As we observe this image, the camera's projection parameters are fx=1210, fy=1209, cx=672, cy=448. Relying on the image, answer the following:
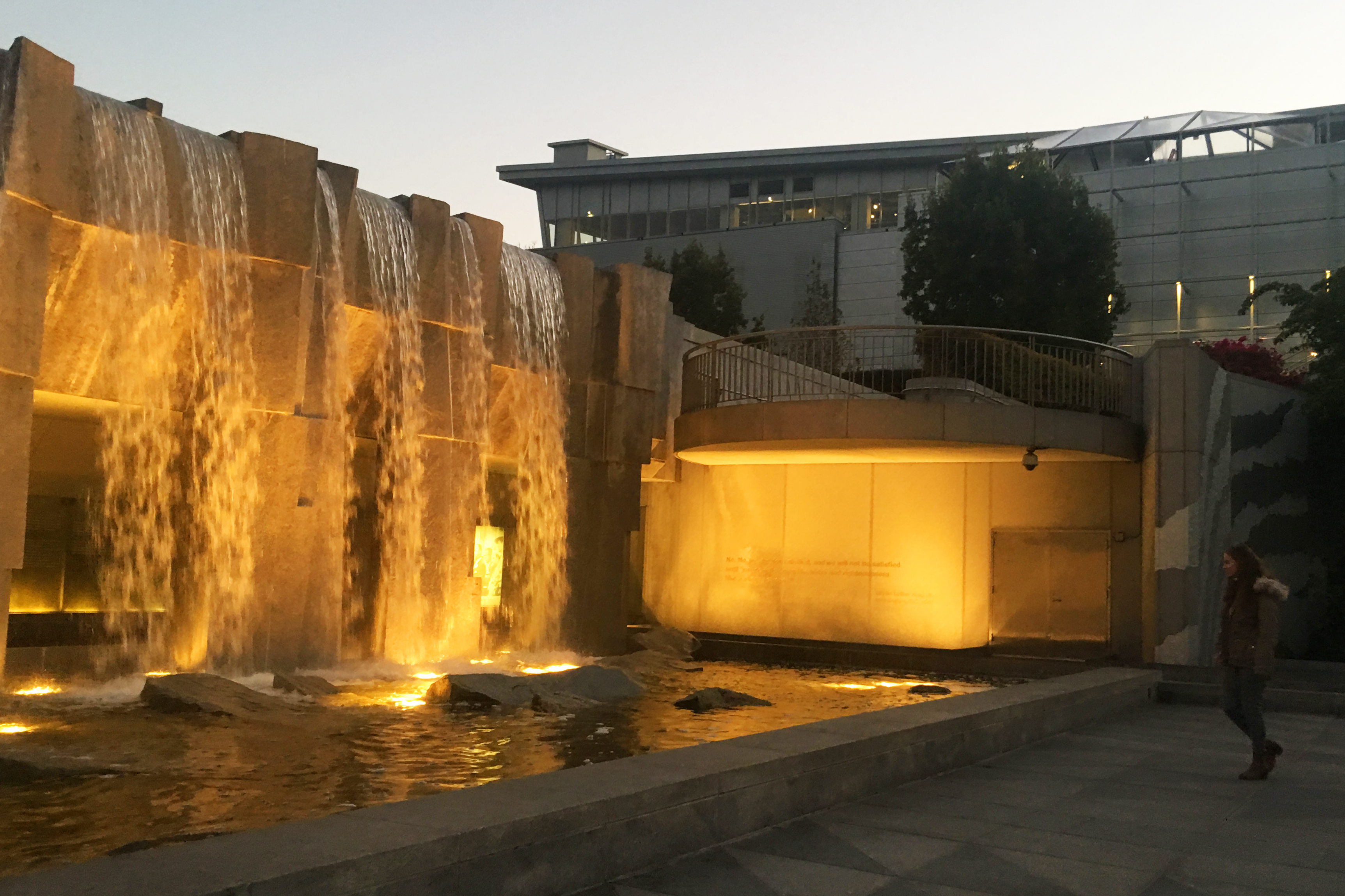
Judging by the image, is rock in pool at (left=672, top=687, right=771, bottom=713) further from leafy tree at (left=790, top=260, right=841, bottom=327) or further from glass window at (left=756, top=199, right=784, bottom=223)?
glass window at (left=756, top=199, right=784, bottom=223)

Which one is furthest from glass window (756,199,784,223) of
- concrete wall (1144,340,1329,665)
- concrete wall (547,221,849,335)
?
concrete wall (1144,340,1329,665)

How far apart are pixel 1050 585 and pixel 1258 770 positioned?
12.6 metres

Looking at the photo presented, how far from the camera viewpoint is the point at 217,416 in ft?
46.9

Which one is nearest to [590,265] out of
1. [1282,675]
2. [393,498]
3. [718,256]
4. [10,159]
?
[393,498]

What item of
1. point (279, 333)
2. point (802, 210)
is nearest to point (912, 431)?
point (279, 333)

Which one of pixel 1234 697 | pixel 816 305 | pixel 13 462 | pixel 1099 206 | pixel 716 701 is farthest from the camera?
pixel 816 305

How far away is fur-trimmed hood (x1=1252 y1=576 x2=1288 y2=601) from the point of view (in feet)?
29.4

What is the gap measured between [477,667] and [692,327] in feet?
29.8

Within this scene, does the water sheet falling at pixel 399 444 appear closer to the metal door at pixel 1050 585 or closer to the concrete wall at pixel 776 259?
the metal door at pixel 1050 585

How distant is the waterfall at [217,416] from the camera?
46.1 feet

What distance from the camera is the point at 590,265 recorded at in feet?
66.4

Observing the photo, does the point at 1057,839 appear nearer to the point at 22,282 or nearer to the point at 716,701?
the point at 716,701

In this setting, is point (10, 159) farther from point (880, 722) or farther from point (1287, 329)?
point (1287, 329)

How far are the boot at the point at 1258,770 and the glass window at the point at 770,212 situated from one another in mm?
51666
